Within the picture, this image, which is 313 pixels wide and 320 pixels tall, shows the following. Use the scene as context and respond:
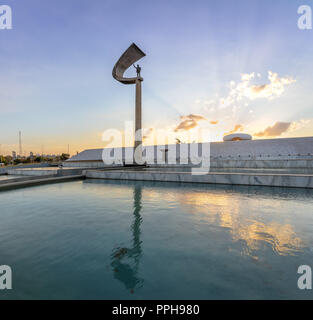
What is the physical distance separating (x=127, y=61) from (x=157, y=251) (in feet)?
76.1

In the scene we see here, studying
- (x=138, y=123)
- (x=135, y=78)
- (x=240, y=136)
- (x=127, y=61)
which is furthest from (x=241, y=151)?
(x=127, y=61)

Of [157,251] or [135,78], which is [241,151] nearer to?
[135,78]

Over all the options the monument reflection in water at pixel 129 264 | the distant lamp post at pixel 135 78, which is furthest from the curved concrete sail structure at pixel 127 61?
the monument reflection in water at pixel 129 264

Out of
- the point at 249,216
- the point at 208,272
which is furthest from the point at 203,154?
the point at 208,272

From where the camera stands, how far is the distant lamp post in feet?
67.8

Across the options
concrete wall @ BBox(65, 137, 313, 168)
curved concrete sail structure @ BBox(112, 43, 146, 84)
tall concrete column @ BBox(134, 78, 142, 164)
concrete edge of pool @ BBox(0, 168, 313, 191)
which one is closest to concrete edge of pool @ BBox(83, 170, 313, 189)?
concrete edge of pool @ BBox(0, 168, 313, 191)

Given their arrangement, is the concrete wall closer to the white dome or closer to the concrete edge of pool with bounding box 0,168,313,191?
the concrete edge of pool with bounding box 0,168,313,191

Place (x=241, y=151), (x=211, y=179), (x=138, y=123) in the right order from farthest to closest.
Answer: (x=241, y=151) < (x=138, y=123) < (x=211, y=179)

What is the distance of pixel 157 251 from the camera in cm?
279

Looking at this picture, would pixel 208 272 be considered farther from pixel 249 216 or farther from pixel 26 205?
Result: pixel 26 205

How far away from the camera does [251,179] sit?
340 inches

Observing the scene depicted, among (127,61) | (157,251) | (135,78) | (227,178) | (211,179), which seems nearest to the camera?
(157,251)

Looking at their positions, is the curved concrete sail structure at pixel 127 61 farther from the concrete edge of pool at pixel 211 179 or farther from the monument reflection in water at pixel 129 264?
the monument reflection in water at pixel 129 264
